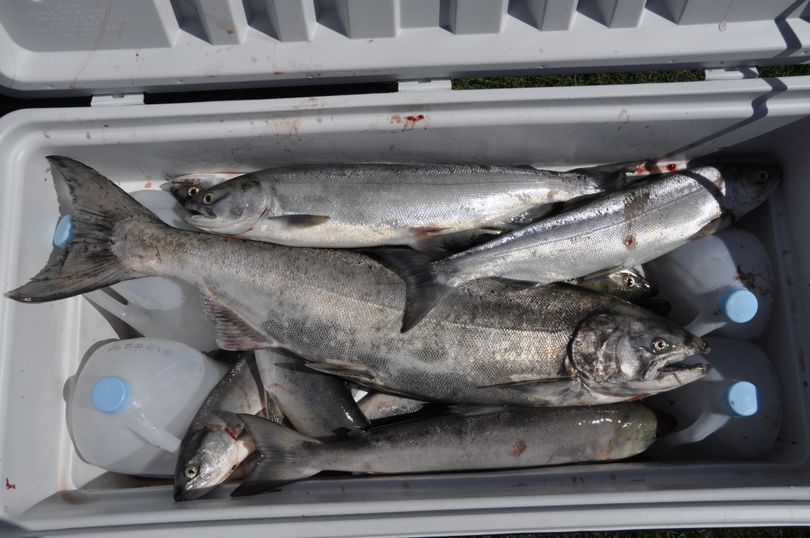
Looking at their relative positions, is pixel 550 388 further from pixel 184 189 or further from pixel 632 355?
pixel 184 189

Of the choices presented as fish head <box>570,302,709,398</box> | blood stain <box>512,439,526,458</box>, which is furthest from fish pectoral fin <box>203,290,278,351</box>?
fish head <box>570,302,709,398</box>

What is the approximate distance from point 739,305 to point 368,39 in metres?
1.37

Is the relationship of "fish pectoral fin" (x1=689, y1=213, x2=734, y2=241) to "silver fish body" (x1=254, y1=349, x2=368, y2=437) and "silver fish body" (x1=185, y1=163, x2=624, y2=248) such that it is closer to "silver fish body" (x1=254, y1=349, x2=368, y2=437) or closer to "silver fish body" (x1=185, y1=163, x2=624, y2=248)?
"silver fish body" (x1=185, y1=163, x2=624, y2=248)

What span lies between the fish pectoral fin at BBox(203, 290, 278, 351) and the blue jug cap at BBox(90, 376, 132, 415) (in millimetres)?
305

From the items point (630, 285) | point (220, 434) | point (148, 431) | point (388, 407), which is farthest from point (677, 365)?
point (148, 431)

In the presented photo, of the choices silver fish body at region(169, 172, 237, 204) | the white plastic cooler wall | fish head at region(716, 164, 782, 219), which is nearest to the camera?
the white plastic cooler wall

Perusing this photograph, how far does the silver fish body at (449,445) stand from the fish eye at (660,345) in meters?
0.28

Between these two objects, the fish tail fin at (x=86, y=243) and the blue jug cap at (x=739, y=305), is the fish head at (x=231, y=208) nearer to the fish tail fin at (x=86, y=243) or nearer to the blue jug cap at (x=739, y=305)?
the fish tail fin at (x=86, y=243)

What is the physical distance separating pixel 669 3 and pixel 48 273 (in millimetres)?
2084

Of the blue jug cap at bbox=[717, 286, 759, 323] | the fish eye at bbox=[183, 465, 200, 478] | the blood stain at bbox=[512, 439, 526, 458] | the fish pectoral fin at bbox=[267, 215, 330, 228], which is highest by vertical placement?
the fish pectoral fin at bbox=[267, 215, 330, 228]

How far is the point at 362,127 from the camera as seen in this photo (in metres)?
1.86

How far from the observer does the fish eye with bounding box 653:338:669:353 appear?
1.74 metres

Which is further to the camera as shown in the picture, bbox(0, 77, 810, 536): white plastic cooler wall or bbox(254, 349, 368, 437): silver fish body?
bbox(254, 349, 368, 437): silver fish body

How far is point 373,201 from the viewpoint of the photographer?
1.86 m
